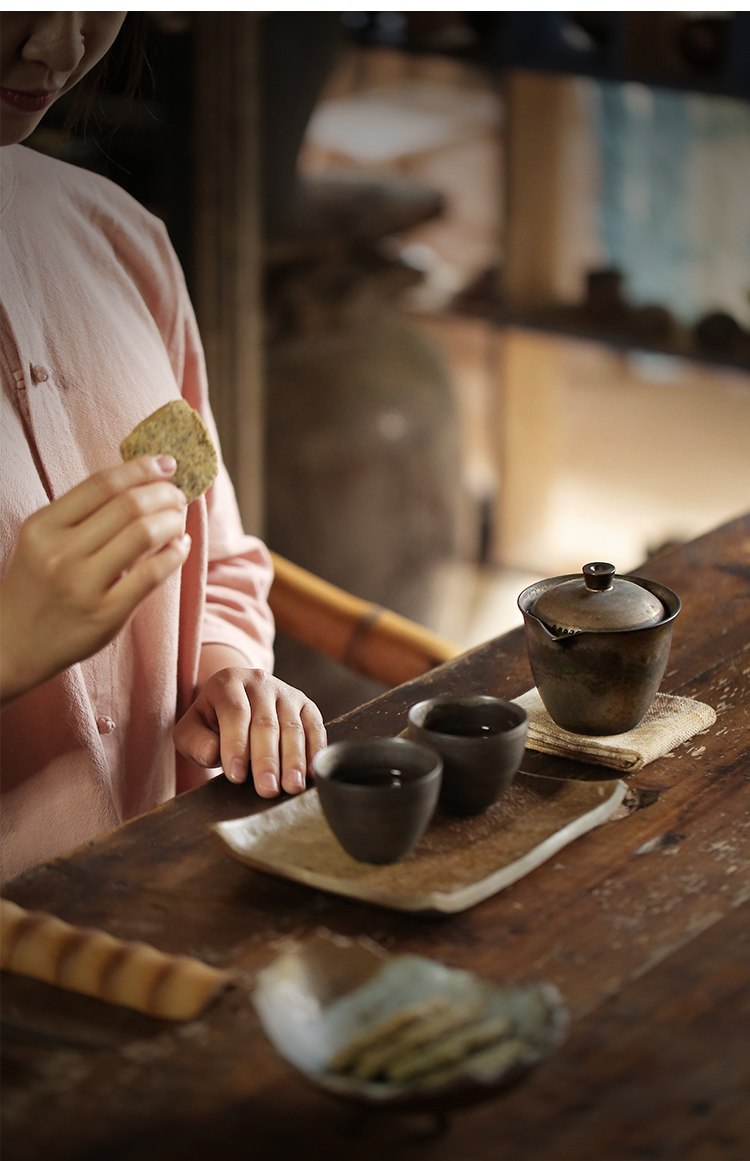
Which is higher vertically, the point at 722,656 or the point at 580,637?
the point at 580,637

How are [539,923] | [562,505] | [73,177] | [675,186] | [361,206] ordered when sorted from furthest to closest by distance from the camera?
1. [562,505]
2. [675,186]
3. [361,206]
4. [73,177]
5. [539,923]

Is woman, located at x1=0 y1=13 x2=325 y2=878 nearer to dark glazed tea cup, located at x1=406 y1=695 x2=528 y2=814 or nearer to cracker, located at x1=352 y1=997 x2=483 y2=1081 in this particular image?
dark glazed tea cup, located at x1=406 y1=695 x2=528 y2=814

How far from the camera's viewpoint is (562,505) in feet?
14.0

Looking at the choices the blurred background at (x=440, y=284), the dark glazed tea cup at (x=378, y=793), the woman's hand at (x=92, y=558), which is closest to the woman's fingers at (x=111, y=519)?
the woman's hand at (x=92, y=558)

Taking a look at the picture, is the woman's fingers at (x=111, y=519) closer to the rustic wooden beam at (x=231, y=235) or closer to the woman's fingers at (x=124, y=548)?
the woman's fingers at (x=124, y=548)

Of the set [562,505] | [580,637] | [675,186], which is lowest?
[562,505]

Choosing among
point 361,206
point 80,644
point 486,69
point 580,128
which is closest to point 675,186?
point 580,128

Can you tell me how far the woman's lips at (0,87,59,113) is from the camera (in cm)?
102

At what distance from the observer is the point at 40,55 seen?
3.26 feet

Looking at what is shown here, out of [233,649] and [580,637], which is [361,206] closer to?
[233,649]

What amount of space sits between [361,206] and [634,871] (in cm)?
260

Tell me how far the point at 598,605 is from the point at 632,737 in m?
0.12

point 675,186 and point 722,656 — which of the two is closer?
point 722,656

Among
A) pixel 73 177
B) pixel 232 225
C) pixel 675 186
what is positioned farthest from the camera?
pixel 675 186
